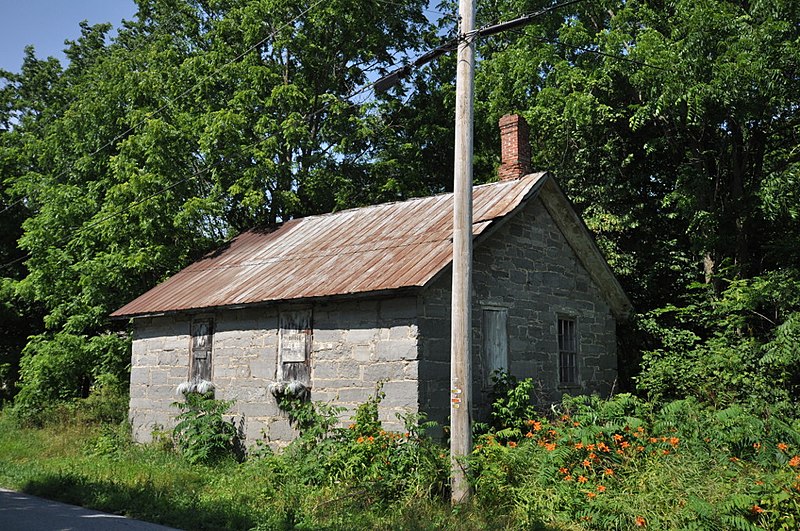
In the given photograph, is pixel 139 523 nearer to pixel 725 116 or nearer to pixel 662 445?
pixel 662 445

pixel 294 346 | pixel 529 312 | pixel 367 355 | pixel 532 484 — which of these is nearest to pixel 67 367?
pixel 294 346

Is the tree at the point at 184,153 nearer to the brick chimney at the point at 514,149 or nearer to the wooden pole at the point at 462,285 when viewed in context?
the brick chimney at the point at 514,149

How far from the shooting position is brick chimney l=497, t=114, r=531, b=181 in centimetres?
1479

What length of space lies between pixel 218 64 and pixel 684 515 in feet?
61.7

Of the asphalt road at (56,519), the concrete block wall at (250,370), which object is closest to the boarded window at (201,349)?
the concrete block wall at (250,370)

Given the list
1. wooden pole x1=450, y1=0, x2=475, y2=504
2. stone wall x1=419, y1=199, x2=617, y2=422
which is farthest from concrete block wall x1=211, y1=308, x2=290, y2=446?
wooden pole x1=450, y1=0, x2=475, y2=504

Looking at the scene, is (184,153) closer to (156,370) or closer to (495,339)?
(156,370)

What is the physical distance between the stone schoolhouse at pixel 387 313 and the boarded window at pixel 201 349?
0.04m

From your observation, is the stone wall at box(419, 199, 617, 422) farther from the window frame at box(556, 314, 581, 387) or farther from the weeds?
the weeds

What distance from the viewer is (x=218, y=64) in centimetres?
2200

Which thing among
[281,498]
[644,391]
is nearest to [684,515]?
[281,498]

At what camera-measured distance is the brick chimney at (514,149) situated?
1479 centimetres

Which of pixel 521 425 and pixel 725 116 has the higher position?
pixel 725 116

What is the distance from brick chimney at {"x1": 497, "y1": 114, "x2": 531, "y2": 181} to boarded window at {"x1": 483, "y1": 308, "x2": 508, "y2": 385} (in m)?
3.29
